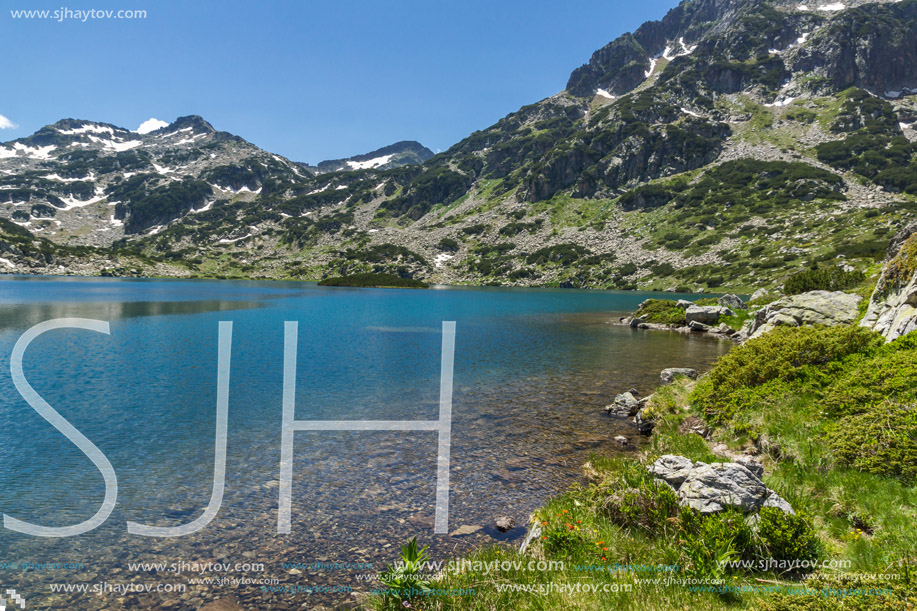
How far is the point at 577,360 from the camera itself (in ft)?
118

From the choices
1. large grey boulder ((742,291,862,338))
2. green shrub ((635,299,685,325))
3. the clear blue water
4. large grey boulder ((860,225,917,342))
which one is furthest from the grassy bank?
green shrub ((635,299,685,325))

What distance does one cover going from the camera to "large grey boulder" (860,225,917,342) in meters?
15.4

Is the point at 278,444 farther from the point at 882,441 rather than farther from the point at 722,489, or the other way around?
the point at 882,441

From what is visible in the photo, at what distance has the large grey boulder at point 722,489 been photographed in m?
8.91

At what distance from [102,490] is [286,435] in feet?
20.3

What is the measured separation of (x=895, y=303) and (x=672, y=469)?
15011mm

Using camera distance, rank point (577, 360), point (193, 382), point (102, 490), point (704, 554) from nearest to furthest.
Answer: point (704, 554) → point (102, 490) → point (193, 382) → point (577, 360)

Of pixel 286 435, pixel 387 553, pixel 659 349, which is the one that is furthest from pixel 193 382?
pixel 659 349

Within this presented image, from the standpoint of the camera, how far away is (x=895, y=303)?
17.8m

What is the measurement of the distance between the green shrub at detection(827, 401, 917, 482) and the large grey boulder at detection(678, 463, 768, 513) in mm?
3018

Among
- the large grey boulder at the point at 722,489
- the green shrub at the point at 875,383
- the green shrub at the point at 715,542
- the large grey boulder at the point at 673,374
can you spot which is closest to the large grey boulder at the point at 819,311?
the large grey boulder at the point at 673,374

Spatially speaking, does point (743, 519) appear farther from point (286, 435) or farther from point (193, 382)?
point (193, 382)

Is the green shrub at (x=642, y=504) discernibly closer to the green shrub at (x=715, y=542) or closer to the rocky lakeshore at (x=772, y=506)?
the rocky lakeshore at (x=772, y=506)

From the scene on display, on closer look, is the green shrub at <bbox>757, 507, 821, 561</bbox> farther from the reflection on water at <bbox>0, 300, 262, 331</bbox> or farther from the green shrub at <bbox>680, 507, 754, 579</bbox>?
the reflection on water at <bbox>0, 300, 262, 331</bbox>
